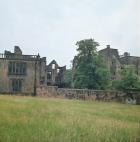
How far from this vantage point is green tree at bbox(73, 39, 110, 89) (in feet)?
197

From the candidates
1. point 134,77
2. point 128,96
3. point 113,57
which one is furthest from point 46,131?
point 113,57

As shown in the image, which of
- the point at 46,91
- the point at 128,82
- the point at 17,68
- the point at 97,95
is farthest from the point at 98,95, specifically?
the point at 17,68

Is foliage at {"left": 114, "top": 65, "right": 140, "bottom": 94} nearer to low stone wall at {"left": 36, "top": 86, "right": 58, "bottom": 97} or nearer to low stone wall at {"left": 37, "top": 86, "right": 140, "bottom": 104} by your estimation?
low stone wall at {"left": 37, "top": 86, "right": 140, "bottom": 104}

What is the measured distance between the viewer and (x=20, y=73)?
61250mm

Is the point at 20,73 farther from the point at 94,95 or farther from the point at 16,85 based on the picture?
the point at 94,95

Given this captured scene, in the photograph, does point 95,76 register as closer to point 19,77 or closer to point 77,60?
point 77,60

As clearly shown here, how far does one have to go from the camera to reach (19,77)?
61.2 metres

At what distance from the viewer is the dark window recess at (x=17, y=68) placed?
60875 millimetres

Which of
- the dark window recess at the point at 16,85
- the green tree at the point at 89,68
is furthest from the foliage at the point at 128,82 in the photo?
the dark window recess at the point at 16,85

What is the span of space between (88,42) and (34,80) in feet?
35.5

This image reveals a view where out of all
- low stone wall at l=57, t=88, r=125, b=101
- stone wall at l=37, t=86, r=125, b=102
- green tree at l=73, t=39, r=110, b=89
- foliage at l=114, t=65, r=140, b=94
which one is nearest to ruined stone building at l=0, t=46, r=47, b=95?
green tree at l=73, t=39, r=110, b=89

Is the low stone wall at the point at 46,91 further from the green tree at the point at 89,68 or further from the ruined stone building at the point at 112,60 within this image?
the ruined stone building at the point at 112,60

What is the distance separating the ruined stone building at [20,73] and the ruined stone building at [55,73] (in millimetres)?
15236

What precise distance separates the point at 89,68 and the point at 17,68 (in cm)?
1129
